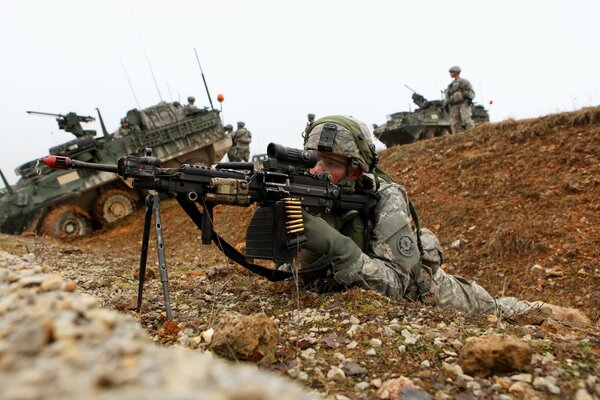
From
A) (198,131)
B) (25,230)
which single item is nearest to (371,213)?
(25,230)

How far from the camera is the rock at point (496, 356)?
1.92m

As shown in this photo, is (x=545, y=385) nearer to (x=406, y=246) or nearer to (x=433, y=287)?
(x=406, y=246)

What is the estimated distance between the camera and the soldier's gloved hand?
347 cm

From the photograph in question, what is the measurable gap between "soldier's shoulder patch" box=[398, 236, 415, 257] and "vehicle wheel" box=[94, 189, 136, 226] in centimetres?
1308

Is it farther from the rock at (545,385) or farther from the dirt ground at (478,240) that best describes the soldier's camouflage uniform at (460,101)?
the rock at (545,385)

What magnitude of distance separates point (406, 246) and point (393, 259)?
0.16 m

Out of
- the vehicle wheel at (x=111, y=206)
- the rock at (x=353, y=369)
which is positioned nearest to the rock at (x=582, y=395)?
the rock at (x=353, y=369)

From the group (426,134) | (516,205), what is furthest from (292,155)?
(426,134)

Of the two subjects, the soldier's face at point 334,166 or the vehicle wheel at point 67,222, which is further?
the vehicle wheel at point 67,222

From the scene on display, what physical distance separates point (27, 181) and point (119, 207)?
9.03 ft

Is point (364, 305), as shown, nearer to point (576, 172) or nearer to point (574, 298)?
point (574, 298)

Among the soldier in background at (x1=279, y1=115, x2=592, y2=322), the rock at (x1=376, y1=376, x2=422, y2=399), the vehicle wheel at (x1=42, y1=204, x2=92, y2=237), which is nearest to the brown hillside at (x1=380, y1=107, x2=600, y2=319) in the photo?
the soldier in background at (x1=279, y1=115, x2=592, y2=322)

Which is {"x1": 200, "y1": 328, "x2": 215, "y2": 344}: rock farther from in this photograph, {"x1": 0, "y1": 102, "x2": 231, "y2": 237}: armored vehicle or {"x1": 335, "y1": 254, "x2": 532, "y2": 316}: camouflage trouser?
{"x1": 0, "y1": 102, "x2": 231, "y2": 237}: armored vehicle

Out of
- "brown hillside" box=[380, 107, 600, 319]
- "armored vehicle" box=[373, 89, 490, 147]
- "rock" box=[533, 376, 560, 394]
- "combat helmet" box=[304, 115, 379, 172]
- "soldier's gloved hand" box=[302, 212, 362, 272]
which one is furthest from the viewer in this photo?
"armored vehicle" box=[373, 89, 490, 147]
